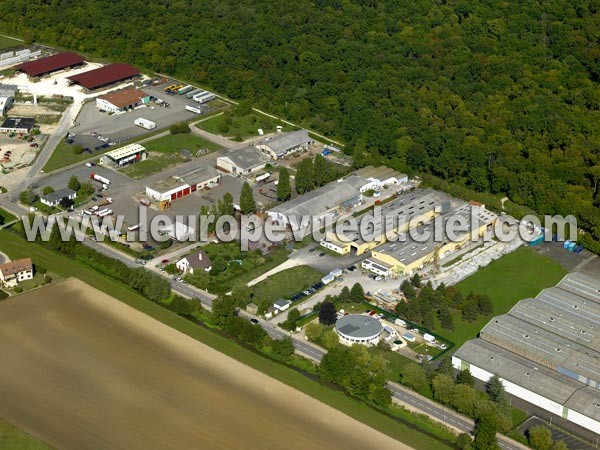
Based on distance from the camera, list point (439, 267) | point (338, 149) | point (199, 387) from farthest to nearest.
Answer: point (338, 149) → point (439, 267) → point (199, 387)

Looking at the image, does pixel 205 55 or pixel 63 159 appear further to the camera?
pixel 205 55

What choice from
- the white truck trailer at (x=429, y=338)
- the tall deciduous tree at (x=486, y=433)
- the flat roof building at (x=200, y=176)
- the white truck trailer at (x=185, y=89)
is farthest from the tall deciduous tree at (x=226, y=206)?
the tall deciduous tree at (x=486, y=433)

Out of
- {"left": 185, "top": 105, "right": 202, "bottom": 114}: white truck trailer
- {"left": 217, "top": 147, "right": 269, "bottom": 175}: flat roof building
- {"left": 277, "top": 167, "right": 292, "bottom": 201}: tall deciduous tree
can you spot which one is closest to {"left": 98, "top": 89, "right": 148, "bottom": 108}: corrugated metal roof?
{"left": 185, "top": 105, "right": 202, "bottom": 114}: white truck trailer

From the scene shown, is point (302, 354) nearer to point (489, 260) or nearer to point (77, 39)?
point (489, 260)

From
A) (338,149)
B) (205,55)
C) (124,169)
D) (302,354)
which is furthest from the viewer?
(205,55)

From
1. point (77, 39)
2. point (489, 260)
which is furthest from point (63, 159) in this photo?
point (489, 260)

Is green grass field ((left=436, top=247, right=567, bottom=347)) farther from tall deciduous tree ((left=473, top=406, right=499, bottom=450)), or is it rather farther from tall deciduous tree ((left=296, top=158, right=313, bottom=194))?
tall deciduous tree ((left=296, top=158, right=313, bottom=194))
